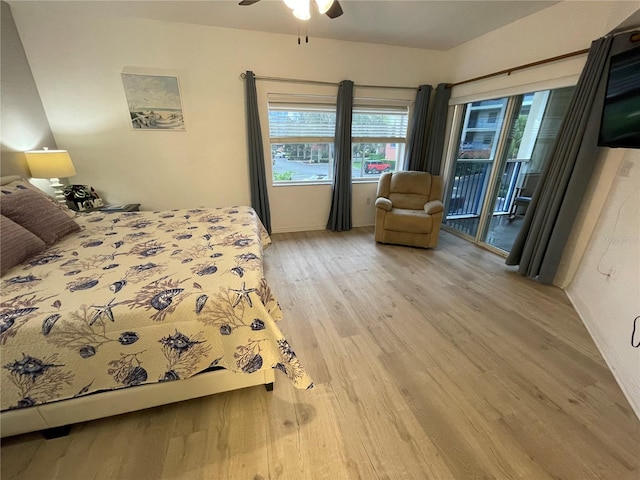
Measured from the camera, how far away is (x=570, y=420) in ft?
4.33

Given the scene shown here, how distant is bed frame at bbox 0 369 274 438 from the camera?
113cm

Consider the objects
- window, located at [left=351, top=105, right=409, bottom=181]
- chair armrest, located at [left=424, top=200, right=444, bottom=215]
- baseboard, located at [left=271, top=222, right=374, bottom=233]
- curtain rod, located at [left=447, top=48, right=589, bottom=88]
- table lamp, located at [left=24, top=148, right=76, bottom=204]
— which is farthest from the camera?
baseboard, located at [left=271, top=222, right=374, bottom=233]

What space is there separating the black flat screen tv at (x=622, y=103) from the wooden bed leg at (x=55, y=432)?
3525 millimetres

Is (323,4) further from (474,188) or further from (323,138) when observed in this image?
(474,188)

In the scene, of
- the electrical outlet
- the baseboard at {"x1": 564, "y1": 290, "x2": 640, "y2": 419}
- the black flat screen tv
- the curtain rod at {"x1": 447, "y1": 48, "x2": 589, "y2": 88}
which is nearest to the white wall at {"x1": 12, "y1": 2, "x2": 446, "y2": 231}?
the curtain rod at {"x1": 447, "y1": 48, "x2": 589, "y2": 88}

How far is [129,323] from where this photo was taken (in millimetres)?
1092

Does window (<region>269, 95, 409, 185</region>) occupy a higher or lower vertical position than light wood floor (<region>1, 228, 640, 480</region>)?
higher

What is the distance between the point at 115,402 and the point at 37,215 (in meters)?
1.43

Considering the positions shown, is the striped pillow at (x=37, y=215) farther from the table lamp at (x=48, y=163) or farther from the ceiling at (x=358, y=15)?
the ceiling at (x=358, y=15)

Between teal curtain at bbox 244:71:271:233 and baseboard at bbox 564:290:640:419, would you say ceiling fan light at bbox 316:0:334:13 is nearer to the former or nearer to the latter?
teal curtain at bbox 244:71:271:233

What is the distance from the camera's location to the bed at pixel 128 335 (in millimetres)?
1051

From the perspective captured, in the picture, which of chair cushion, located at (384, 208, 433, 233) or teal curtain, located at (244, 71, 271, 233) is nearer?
teal curtain, located at (244, 71, 271, 233)

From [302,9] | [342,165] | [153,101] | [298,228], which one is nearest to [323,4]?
[302,9]

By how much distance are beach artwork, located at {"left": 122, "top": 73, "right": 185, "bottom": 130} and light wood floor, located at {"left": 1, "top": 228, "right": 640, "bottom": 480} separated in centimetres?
276
